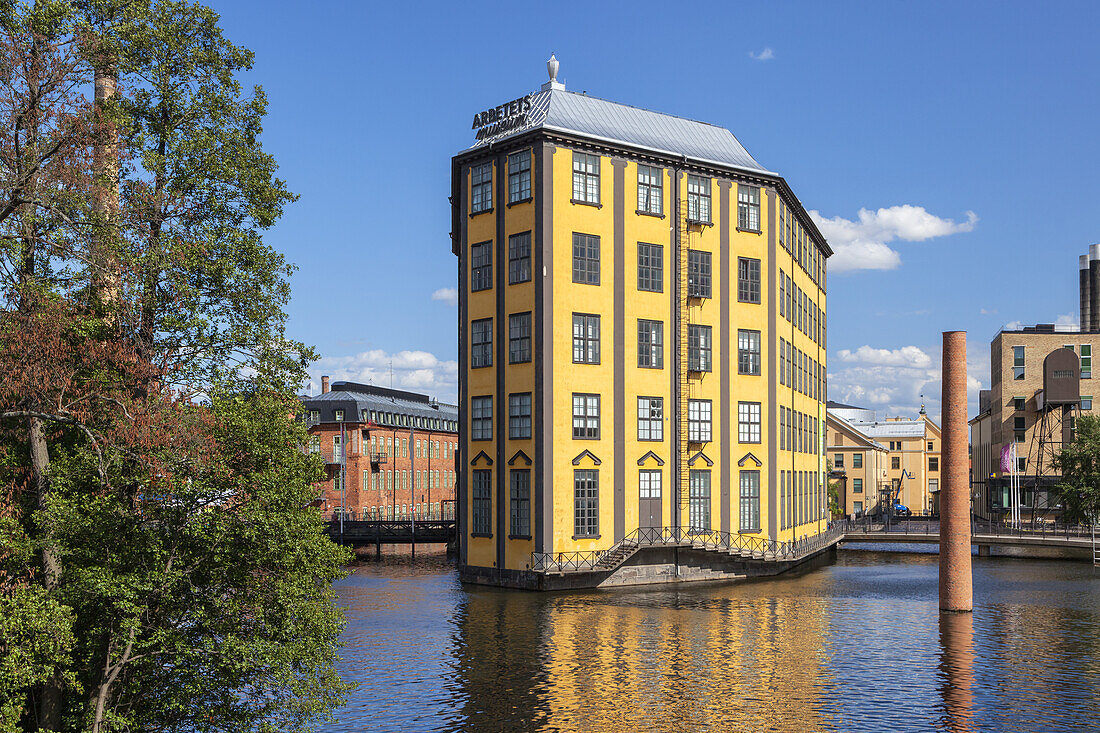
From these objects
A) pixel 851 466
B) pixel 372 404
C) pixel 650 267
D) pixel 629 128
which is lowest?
pixel 851 466

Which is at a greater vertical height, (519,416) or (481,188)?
(481,188)

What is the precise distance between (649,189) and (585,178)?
4.60 m

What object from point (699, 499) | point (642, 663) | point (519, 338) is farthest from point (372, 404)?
point (642, 663)

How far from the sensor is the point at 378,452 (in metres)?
103

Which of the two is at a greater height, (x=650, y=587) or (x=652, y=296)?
(x=652, y=296)

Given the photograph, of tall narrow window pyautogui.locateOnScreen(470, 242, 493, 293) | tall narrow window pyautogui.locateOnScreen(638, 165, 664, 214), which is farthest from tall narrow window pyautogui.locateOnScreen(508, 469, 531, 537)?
tall narrow window pyautogui.locateOnScreen(638, 165, 664, 214)

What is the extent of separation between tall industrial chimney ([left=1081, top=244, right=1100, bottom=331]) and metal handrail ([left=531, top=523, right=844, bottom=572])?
62923mm

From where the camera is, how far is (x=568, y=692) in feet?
99.3

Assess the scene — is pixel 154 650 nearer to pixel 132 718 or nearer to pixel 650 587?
pixel 132 718

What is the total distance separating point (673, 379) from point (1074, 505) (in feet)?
138

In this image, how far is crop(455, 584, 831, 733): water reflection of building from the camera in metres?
27.7

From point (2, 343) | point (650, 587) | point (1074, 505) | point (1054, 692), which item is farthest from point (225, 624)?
point (1074, 505)

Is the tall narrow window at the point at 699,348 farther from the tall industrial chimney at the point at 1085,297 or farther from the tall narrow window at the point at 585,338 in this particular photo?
the tall industrial chimney at the point at 1085,297

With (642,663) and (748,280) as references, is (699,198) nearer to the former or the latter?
(748,280)
